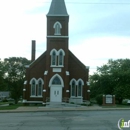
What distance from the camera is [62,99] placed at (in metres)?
42.8

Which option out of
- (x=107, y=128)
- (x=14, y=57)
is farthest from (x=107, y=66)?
(x=107, y=128)

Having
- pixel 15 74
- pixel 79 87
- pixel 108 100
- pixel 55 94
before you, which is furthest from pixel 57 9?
pixel 15 74

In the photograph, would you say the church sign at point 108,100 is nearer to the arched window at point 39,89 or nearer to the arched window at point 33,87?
the arched window at point 39,89

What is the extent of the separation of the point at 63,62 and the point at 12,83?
30957mm

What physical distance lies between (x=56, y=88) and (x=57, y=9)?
11.0 metres

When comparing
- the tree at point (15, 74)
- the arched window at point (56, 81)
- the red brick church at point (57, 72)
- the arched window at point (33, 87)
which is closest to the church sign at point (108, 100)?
the red brick church at point (57, 72)

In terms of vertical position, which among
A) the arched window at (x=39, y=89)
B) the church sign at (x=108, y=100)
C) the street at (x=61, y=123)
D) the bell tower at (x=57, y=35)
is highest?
the bell tower at (x=57, y=35)

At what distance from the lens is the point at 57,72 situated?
42.9 meters

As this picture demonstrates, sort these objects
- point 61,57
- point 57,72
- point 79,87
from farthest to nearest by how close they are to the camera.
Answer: point 79,87 < point 61,57 < point 57,72

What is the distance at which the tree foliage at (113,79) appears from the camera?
49.2m

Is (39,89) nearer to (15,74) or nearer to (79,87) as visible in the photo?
(79,87)

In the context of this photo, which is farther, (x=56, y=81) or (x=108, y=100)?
(x=56, y=81)

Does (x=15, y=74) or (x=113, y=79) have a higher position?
(x=15, y=74)

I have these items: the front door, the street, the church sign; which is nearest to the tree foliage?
the church sign
